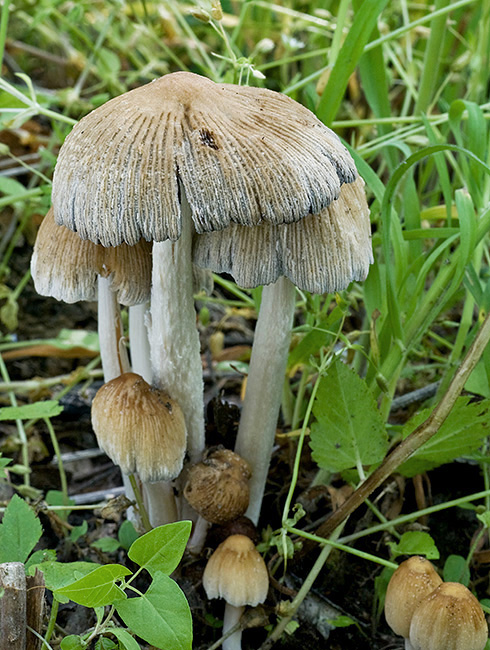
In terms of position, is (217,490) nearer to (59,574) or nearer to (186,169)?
(59,574)

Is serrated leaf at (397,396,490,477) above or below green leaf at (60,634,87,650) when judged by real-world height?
above

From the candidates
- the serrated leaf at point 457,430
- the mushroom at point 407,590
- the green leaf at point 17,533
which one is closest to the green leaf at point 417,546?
the mushroom at point 407,590

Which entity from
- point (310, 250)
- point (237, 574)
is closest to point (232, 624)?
point (237, 574)

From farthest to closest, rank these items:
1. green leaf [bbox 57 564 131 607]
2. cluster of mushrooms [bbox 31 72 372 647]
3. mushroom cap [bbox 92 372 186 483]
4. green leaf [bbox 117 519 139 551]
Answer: green leaf [bbox 117 519 139 551], mushroom cap [bbox 92 372 186 483], cluster of mushrooms [bbox 31 72 372 647], green leaf [bbox 57 564 131 607]

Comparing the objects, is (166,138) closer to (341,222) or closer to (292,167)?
(292,167)

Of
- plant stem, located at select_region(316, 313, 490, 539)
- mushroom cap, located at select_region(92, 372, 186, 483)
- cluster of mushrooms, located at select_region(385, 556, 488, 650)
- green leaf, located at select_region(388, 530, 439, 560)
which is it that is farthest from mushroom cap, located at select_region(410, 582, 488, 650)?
mushroom cap, located at select_region(92, 372, 186, 483)

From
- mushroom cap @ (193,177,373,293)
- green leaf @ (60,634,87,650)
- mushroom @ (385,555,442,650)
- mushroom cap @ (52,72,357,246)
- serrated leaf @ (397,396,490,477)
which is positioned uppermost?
mushroom cap @ (52,72,357,246)

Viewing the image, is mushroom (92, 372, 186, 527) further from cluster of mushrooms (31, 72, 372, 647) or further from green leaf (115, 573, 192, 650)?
green leaf (115, 573, 192, 650)
